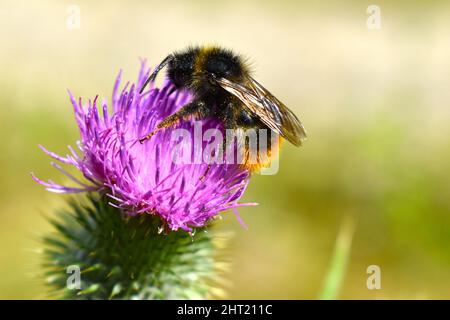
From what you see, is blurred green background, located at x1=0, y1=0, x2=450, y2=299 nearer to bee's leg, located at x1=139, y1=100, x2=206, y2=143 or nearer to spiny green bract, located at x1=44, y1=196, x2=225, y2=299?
spiny green bract, located at x1=44, y1=196, x2=225, y2=299

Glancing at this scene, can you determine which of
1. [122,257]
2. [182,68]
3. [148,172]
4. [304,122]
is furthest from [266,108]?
[304,122]

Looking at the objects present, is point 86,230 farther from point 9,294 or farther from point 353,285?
point 353,285

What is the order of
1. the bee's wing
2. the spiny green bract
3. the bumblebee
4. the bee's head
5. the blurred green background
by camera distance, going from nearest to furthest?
the bee's wing, the bumblebee, the bee's head, the spiny green bract, the blurred green background

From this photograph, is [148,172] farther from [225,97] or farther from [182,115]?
[225,97]

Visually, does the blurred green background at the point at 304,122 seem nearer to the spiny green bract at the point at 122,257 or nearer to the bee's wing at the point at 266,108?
the spiny green bract at the point at 122,257

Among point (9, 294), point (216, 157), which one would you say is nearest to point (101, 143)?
point (216, 157)

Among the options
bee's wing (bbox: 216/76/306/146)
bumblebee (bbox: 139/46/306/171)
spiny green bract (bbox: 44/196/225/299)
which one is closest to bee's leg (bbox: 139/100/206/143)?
bumblebee (bbox: 139/46/306/171)

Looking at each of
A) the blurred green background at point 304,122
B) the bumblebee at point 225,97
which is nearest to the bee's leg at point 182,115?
the bumblebee at point 225,97
